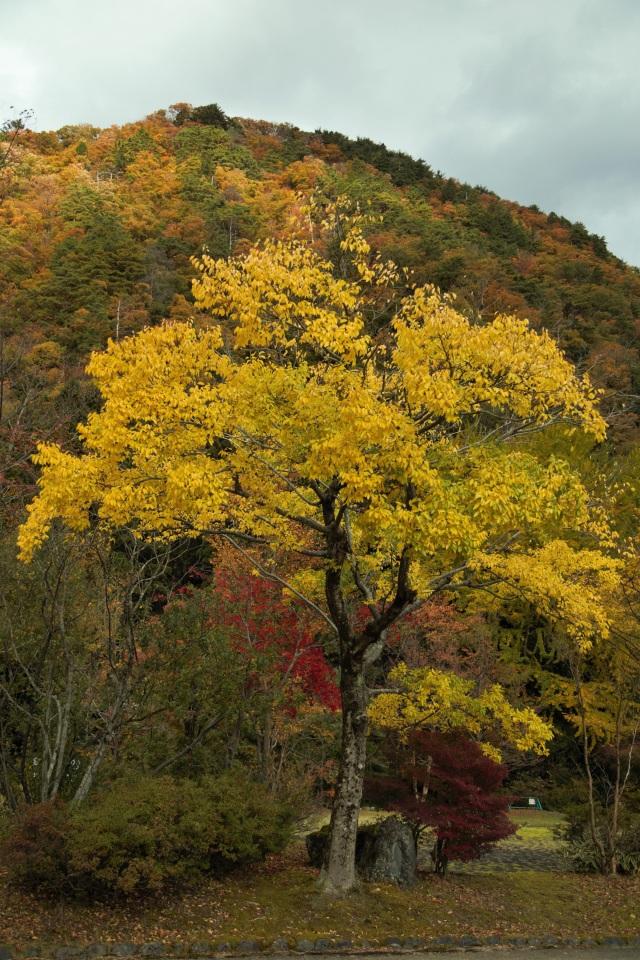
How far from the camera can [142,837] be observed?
664 cm

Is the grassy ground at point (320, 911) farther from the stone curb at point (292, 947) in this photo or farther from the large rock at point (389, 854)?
the large rock at point (389, 854)

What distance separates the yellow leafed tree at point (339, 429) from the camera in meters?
6.59

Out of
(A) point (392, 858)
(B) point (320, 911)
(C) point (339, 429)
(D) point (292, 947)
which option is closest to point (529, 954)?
(A) point (392, 858)

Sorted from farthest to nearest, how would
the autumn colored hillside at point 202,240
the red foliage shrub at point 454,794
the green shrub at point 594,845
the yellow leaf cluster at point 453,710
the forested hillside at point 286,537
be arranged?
1. the autumn colored hillside at point 202,240
2. the green shrub at point 594,845
3. the red foliage shrub at point 454,794
4. the yellow leaf cluster at point 453,710
5. the forested hillside at point 286,537

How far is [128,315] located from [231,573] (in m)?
21.1

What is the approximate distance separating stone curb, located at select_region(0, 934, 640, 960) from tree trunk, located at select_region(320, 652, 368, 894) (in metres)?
0.88

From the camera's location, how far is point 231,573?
12023 millimetres

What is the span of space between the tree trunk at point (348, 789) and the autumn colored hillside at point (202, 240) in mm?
4705

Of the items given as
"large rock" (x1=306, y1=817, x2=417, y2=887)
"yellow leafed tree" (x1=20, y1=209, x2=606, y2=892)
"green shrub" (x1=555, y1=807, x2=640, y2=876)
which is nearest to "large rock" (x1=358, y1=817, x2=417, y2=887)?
"large rock" (x1=306, y1=817, x2=417, y2=887)

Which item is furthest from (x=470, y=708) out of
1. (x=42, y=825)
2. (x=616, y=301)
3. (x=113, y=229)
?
(x=113, y=229)

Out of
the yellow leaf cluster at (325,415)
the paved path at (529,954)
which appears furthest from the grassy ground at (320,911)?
the yellow leaf cluster at (325,415)

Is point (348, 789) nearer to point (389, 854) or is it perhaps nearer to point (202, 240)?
point (389, 854)

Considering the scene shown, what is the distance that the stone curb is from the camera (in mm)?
6016

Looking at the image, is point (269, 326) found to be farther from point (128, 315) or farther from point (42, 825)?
point (128, 315)
